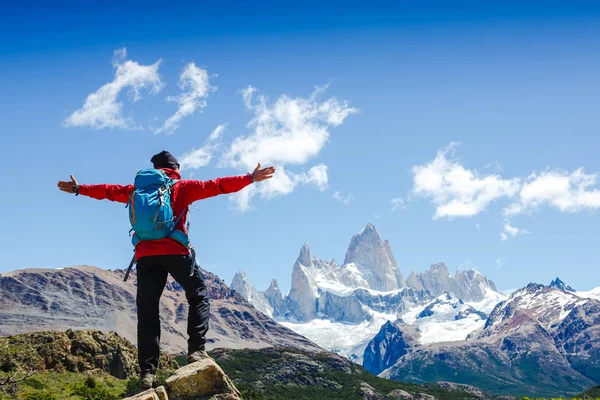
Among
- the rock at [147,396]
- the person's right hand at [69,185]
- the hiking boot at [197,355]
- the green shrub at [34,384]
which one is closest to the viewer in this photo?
the rock at [147,396]

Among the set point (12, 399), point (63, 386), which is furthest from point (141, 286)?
point (63, 386)

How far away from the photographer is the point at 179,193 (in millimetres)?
12805

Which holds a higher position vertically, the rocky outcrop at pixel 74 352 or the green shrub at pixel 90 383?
the rocky outcrop at pixel 74 352

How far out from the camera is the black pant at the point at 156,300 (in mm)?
12398

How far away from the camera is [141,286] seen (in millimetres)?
12547

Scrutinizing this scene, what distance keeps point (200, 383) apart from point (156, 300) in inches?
80.3

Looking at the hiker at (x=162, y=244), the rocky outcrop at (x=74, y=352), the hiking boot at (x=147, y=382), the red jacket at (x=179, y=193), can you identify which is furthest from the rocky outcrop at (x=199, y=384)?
the rocky outcrop at (x=74, y=352)

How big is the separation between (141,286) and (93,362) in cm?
10086

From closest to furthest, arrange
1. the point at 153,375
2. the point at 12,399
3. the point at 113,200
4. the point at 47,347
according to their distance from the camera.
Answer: the point at 153,375 → the point at 113,200 → the point at 12,399 → the point at 47,347

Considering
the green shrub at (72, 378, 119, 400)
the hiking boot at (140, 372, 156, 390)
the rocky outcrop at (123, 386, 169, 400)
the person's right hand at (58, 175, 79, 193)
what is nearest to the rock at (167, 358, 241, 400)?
the rocky outcrop at (123, 386, 169, 400)

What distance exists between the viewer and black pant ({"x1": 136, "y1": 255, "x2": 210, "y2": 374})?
1240 centimetres

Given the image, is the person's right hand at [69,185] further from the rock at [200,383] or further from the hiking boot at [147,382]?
the rock at [200,383]

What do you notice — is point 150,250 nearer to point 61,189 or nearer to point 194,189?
point 194,189

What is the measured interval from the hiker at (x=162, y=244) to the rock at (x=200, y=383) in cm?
48
